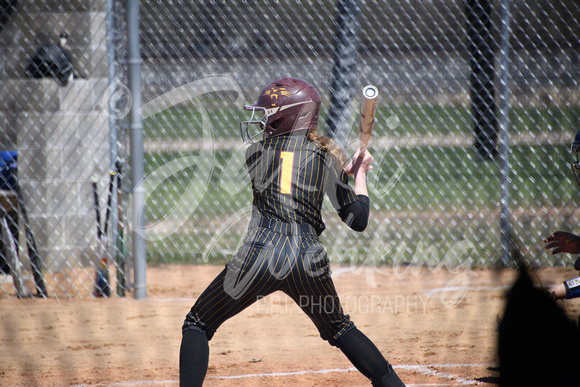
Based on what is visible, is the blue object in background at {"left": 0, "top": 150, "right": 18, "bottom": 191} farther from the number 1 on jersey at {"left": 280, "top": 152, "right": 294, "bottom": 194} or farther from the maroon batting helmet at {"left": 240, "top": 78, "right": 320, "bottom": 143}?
the number 1 on jersey at {"left": 280, "top": 152, "right": 294, "bottom": 194}

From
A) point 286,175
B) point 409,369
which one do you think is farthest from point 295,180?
point 409,369

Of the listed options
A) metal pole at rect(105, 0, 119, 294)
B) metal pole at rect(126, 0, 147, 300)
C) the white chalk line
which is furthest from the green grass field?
the white chalk line

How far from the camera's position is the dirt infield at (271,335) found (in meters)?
3.71

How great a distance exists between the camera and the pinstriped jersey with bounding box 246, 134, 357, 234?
2721 millimetres

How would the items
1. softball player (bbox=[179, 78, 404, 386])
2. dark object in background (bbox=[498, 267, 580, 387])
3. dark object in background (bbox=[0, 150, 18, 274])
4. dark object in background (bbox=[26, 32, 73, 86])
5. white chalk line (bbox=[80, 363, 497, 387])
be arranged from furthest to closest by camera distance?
dark object in background (bbox=[26, 32, 73, 86]) < dark object in background (bbox=[0, 150, 18, 274]) < white chalk line (bbox=[80, 363, 497, 387]) < softball player (bbox=[179, 78, 404, 386]) < dark object in background (bbox=[498, 267, 580, 387])

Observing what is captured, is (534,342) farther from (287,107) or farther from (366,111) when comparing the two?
(287,107)

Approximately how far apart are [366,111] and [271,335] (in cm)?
262

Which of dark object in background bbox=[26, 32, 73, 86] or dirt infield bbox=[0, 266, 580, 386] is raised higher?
dark object in background bbox=[26, 32, 73, 86]

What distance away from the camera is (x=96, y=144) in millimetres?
6523

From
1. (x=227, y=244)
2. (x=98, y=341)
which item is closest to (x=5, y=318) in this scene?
(x=98, y=341)

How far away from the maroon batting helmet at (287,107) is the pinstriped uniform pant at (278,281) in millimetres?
481

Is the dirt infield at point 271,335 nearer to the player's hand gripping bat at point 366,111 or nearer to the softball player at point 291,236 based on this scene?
the softball player at point 291,236

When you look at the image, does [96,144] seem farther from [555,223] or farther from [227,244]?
[555,223]

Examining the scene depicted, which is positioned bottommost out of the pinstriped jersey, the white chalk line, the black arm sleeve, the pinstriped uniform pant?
the white chalk line
